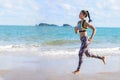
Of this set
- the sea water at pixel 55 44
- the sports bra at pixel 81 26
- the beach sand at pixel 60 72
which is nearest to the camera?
the sports bra at pixel 81 26

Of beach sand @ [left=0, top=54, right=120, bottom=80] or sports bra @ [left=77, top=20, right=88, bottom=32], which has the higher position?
sports bra @ [left=77, top=20, right=88, bottom=32]

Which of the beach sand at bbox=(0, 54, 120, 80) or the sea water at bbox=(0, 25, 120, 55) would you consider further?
the sea water at bbox=(0, 25, 120, 55)

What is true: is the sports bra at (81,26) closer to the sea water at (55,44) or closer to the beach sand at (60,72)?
the beach sand at (60,72)


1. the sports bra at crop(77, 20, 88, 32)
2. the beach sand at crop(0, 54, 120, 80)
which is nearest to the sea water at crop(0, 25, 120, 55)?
the beach sand at crop(0, 54, 120, 80)

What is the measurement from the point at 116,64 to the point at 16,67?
3.52 meters

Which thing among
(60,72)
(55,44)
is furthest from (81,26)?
(55,44)

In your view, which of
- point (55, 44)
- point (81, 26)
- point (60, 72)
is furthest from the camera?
point (55, 44)

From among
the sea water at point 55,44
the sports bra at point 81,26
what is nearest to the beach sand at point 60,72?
the sports bra at point 81,26

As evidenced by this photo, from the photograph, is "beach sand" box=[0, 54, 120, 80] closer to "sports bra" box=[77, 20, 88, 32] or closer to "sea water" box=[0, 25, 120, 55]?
"sports bra" box=[77, 20, 88, 32]

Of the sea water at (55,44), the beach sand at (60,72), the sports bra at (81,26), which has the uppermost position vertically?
the sports bra at (81,26)

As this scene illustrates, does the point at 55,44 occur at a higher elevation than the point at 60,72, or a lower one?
lower

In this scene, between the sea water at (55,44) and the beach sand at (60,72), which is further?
the sea water at (55,44)

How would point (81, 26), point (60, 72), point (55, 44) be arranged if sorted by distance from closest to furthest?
1. point (81, 26)
2. point (60, 72)
3. point (55, 44)

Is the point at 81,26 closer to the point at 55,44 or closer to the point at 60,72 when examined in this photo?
the point at 60,72
